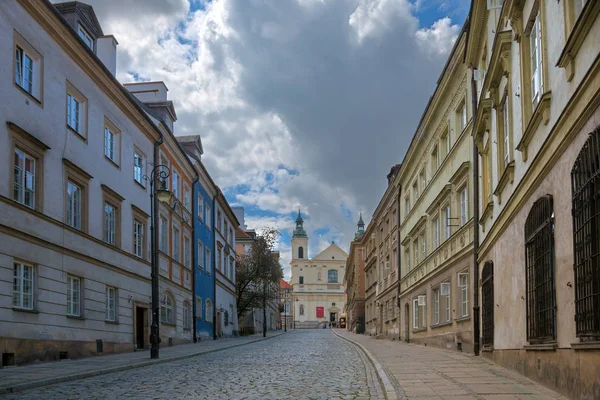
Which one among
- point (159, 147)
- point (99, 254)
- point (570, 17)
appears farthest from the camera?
point (159, 147)

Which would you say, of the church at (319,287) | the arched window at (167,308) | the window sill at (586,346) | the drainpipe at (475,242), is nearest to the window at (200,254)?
the arched window at (167,308)

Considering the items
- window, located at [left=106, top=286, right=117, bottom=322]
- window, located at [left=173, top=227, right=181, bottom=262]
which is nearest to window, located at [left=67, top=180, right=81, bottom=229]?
window, located at [left=106, top=286, right=117, bottom=322]

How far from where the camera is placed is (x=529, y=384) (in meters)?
10.5

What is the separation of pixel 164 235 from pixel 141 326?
16.4 feet

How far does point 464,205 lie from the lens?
21531mm

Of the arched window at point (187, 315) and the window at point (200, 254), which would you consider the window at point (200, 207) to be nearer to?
the window at point (200, 254)

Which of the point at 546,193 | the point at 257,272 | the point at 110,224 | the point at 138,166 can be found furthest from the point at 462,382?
the point at 257,272

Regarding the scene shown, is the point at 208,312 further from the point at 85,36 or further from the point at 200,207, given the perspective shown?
the point at 85,36

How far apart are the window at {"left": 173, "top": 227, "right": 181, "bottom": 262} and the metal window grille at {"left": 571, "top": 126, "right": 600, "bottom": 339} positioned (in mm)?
→ 26894

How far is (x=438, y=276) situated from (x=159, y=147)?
13.2 metres

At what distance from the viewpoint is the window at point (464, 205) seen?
816 inches

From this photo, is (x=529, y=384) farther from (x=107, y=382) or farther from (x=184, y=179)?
(x=184, y=179)

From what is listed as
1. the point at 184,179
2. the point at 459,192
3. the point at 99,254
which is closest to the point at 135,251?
the point at 99,254

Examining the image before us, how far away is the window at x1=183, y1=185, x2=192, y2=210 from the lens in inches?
1405
